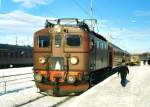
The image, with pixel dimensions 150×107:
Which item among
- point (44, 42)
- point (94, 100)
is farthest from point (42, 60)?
point (94, 100)

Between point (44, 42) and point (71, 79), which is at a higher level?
point (44, 42)

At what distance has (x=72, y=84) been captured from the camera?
645 inches

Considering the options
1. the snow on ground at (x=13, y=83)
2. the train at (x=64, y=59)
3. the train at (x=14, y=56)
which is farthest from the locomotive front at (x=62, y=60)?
the train at (x=14, y=56)

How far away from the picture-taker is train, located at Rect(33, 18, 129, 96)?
1652cm

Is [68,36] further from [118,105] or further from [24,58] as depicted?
[24,58]

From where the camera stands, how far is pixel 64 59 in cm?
1677

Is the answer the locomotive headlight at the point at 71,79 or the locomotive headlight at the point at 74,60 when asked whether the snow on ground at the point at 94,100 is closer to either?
the locomotive headlight at the point at 71,79

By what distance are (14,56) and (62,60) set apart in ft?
102

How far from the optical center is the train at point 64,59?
1652 cm

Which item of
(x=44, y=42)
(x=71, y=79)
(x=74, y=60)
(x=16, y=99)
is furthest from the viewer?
(x=44, y=42)

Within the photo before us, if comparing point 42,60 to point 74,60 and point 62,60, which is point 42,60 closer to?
point 62,60

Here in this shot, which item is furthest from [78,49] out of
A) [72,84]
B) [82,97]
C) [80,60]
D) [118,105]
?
[118,105]

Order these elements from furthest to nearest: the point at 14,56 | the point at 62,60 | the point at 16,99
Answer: the point at 14,56
the point at 62,60
the point at 16,99

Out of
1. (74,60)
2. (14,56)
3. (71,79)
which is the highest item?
(14,56)
